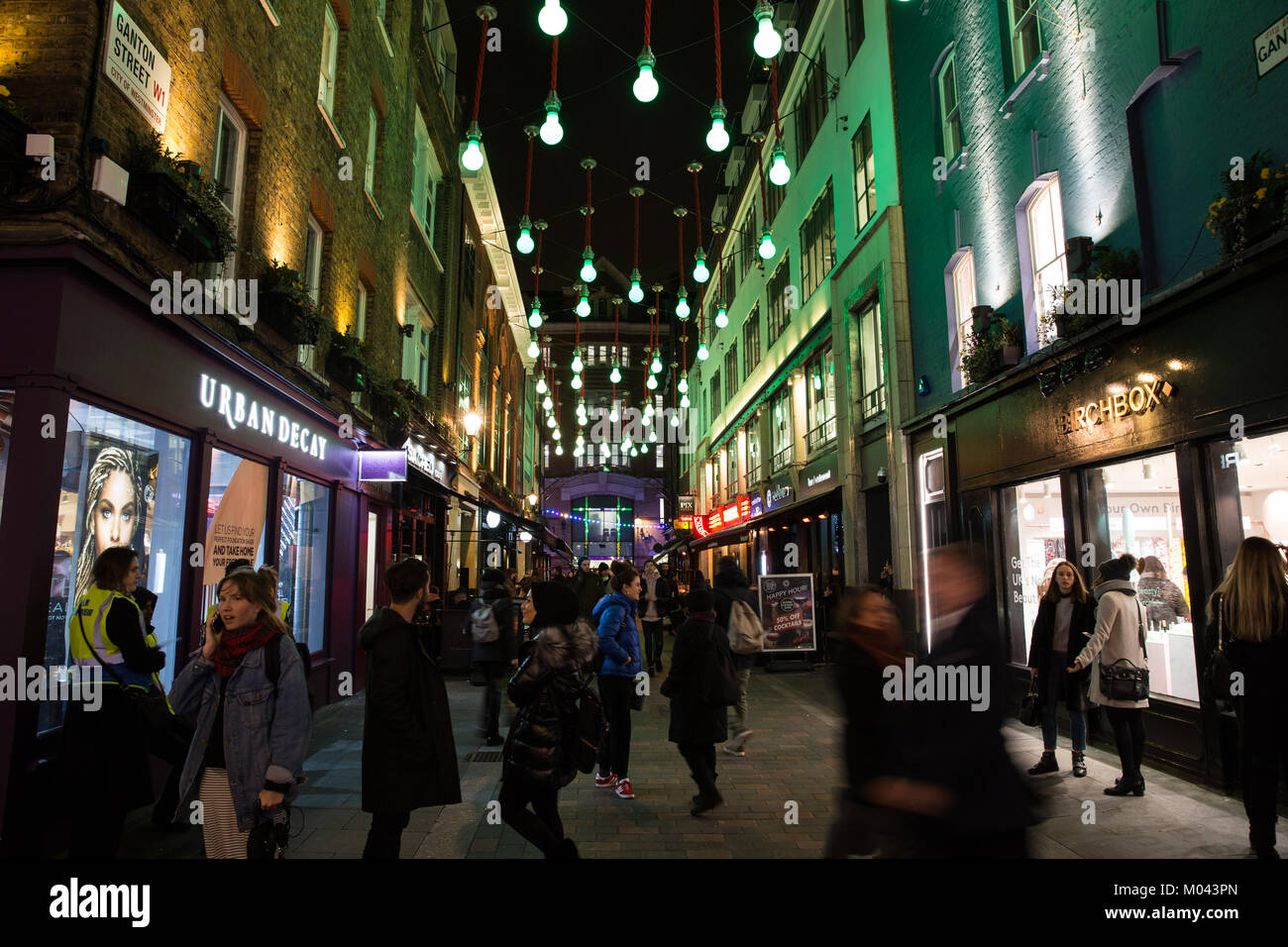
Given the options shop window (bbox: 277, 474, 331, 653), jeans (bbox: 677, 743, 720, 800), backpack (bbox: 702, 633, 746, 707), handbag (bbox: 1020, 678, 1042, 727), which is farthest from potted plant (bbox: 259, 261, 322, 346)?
handbag (bbox: 1020, 678, 1042, 727)

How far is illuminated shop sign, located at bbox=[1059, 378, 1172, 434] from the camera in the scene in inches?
297

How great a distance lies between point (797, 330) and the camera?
21891 millimetres

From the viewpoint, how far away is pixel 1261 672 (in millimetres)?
4469

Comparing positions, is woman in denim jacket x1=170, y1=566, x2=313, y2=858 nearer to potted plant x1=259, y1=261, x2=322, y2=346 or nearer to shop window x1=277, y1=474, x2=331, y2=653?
potted plant x1=259, y1=261, x2=322, y2=346

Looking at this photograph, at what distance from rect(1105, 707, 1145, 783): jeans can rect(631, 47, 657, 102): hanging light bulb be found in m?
7.07

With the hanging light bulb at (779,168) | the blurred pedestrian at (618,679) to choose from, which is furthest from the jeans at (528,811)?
the hanging light bulb at (779,168)

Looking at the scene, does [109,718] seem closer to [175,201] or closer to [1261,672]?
[175,201]

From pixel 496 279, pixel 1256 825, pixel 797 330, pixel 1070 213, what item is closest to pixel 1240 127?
pixel 1070 213

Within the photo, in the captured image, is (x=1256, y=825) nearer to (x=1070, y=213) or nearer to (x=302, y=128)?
(x=1070, y=213)

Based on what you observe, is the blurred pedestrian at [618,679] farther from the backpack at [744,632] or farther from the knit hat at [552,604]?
the knit hat at [552,604]

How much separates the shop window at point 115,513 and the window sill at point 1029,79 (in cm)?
1139

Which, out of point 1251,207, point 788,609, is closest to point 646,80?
point 1251,207

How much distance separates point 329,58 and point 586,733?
39.0ft
